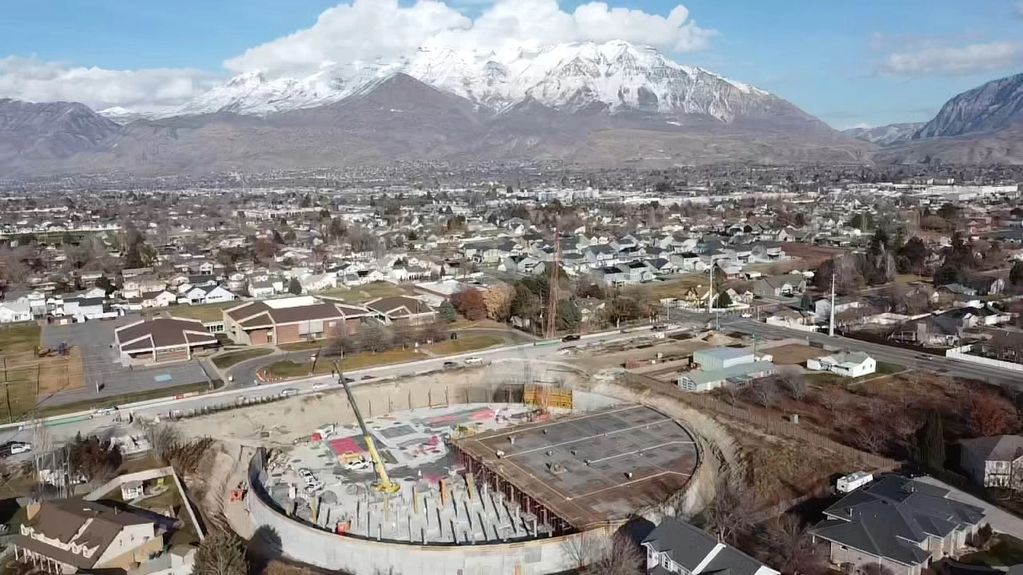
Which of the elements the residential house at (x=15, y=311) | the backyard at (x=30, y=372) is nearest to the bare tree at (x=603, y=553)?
the backyard at (x=30, y=372)

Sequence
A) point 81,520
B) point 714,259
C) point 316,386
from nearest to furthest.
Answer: point 81,520 → point 316,386 → point 714,259

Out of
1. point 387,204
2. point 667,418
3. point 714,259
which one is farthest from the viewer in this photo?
point 387,204

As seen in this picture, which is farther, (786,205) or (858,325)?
(786,205)

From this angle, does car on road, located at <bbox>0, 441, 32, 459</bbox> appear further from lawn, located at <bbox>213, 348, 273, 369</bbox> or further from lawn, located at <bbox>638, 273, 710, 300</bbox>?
lawn, located at <bbox>638, 273, 710, 300</bbox>

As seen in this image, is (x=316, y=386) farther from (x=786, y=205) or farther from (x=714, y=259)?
(x=786, y=205)

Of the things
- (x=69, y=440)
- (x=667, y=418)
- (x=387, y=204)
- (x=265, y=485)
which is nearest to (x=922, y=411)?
(x=667, y=418)

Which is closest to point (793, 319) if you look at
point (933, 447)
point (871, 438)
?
point (871, 438)

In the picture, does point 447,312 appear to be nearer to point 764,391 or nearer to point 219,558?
point 764,391
